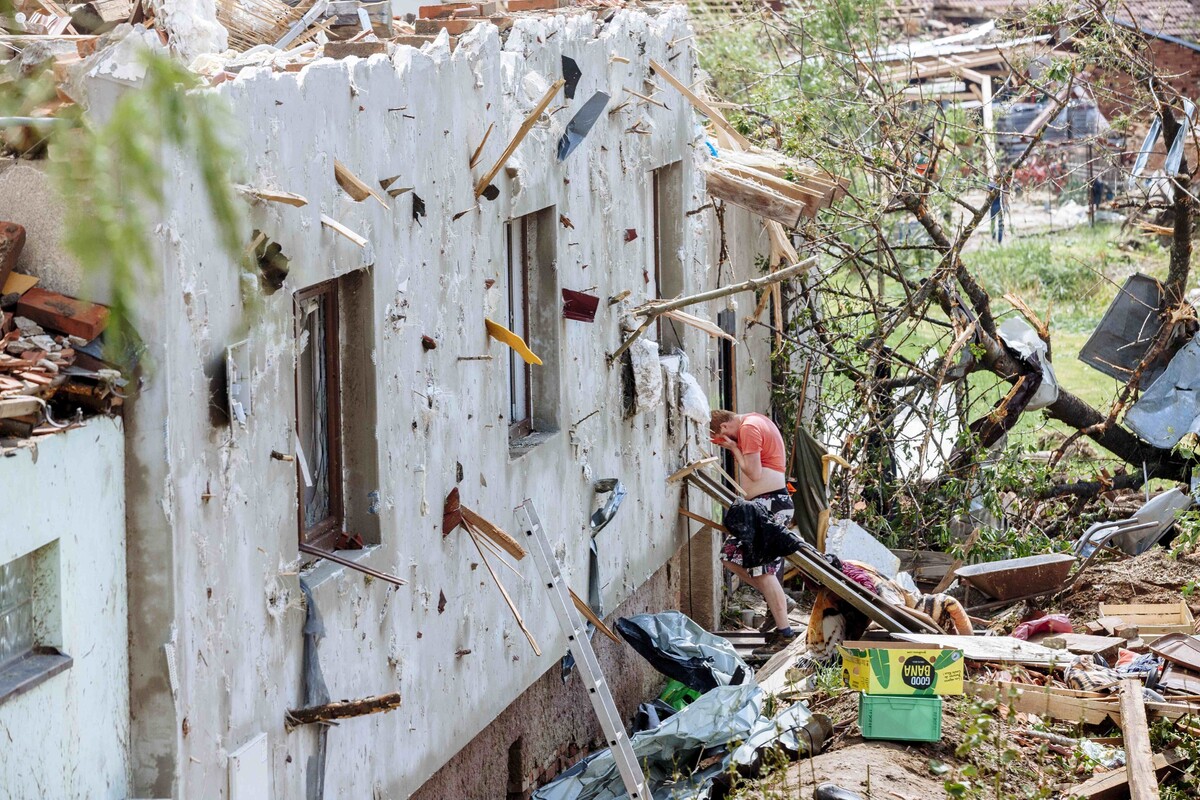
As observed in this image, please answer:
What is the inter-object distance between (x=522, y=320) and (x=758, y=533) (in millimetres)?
2891

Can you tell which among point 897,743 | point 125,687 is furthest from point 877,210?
point 125,687

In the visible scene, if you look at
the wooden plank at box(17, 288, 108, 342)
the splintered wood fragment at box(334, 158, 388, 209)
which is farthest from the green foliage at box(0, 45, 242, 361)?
the splintered wood fragment at box(334, 158, 388, 209)

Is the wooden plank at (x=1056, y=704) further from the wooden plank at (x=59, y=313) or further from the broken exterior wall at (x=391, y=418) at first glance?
the wooden plank at (x=59, y=313)

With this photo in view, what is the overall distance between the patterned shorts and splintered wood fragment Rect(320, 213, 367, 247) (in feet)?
18.4

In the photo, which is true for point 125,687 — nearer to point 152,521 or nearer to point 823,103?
point 152,521

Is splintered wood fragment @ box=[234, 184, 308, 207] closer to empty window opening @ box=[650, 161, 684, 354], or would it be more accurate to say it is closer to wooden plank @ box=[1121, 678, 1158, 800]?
wooden plank @ box=[1121, 678, 1158, 800]

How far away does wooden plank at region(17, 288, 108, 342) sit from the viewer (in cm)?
440

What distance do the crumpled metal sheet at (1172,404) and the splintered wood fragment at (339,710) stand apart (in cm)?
1069

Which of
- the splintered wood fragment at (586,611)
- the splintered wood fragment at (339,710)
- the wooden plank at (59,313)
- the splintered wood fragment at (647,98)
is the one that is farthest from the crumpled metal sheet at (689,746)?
the wooden plank at (59,313)

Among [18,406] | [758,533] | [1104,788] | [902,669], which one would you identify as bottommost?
[1104,788]

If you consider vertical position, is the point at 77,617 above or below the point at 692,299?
above

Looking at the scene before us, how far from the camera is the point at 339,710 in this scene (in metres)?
5.63

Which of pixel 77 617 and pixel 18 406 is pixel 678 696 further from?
pixel 18 406

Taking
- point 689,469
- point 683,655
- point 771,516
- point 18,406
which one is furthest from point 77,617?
point 771,516
